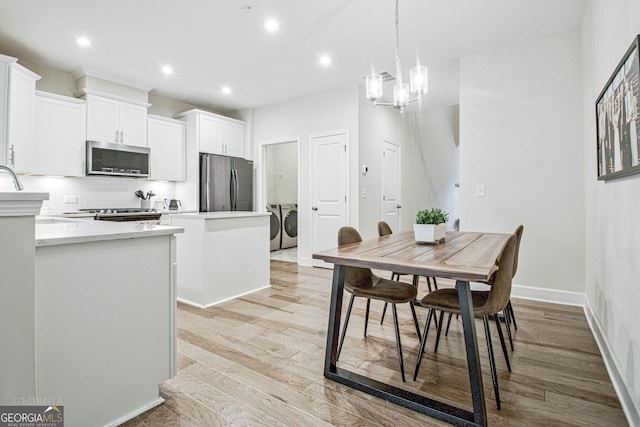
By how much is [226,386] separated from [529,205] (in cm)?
332

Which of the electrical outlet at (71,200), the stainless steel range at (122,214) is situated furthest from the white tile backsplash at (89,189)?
the stainless steel range at (122,214)

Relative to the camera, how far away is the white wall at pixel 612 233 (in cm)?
157

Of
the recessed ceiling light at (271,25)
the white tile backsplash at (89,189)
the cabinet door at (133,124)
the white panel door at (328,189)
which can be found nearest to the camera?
the recessed ceiling light at (271,25)

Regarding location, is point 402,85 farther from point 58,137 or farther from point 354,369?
point 58,137

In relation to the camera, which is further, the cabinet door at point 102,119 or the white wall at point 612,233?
the cabinet door at point 102,119

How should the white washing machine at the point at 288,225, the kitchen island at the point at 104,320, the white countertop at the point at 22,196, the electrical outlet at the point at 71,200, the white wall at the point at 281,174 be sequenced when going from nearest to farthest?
the white countertop at the point at 22,196 → the kitchen island at the point at 104,320 → the electrical outlet at the point at 71,200 → the white washing machine at the point at 288,225 → the white wall at the point at 281,174

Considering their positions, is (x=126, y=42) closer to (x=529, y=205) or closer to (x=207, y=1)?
(x=207, y=1)

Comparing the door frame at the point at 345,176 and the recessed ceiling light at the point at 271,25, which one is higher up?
the recessed ceiling light at the point at 271,25

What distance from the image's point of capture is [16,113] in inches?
137

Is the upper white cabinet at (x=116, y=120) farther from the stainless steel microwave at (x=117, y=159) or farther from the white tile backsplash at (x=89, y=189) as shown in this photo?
Result: the white tile backsplash at (x=89, y=189)

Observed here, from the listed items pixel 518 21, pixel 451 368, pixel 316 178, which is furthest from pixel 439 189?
pixel 451 368

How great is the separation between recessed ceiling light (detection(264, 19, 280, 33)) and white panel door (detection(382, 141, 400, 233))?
286 centimetres

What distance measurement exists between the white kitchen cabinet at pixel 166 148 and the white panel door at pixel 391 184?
3.35m

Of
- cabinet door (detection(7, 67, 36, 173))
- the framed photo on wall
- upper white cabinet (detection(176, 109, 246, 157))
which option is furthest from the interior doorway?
the framed photo on wall
